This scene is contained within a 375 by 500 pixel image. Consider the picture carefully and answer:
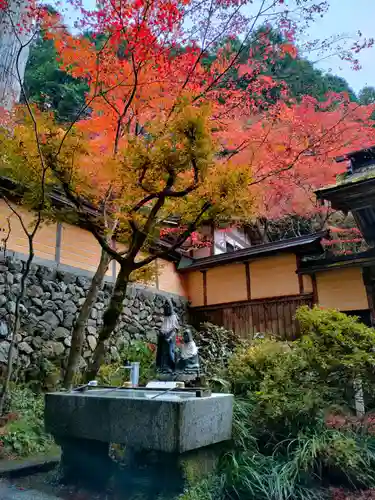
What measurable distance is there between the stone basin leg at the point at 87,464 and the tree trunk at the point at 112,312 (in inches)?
66.9

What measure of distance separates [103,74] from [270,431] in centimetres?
770

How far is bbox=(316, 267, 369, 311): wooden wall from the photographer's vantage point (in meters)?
9.70

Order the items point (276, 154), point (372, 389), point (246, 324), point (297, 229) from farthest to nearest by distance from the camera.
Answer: point (297, 229) → point (246, 324) → point (276, 154) → point (372, 389)

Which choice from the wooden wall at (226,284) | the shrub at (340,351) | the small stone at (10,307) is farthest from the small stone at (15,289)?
the wooden wall at (226,284)

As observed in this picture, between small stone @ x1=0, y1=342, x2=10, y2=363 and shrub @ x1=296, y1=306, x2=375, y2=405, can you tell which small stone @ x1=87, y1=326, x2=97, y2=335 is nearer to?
small stone @ x1=0, y1=342, x2=10, y2=363

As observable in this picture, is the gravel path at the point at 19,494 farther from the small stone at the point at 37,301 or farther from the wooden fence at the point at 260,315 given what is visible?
the wooden fence at the point at 260,315

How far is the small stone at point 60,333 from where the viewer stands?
28.6 feet

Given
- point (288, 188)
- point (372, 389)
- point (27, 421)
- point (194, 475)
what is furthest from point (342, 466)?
point (288, 188)

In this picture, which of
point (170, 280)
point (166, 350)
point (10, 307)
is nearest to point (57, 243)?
point (10, 307)

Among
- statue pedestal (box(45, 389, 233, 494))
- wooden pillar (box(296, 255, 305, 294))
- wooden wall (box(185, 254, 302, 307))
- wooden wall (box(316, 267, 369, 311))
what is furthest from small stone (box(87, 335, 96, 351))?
wooden wall (box(316, 267, 369, 311))

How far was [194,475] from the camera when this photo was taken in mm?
3887

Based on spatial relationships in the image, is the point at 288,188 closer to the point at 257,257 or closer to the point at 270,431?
the point at 257,257

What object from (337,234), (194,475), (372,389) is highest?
(337,234)

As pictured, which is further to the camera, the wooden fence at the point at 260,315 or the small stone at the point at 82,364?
the wooden fence at the point at 260,315
